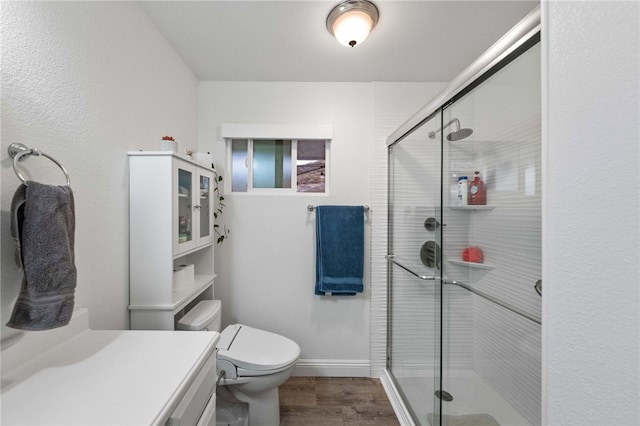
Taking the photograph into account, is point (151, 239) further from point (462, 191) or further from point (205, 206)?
point (462, 191)

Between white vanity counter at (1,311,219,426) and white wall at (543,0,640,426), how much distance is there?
2.75 feet

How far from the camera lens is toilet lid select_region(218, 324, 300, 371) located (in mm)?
1303

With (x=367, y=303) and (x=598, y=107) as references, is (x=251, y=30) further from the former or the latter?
(x=367, y=303)

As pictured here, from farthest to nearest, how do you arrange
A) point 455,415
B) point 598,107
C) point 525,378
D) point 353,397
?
point 353,397 < point 455,415 < point 525,378 < point 598,107

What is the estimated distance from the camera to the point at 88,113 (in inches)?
37.9

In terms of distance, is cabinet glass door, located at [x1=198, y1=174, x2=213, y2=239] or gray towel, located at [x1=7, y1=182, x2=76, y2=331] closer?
gray towel, located at [x1=7, y1=182, x2=76, y2=331]

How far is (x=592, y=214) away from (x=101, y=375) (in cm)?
118

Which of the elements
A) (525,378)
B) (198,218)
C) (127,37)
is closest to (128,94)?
(127,37)

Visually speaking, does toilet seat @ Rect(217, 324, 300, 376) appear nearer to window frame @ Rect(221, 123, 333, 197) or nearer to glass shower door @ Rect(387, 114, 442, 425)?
glass shower door @ Rect(387, 114, 442, 425)

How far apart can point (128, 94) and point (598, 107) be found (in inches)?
63.1

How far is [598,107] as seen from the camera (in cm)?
43

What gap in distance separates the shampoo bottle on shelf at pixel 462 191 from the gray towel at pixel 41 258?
1457 mm

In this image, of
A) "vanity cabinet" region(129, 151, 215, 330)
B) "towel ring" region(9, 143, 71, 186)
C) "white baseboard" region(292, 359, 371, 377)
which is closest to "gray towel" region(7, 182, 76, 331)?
"towel ring" region(9, 143, 71, 186)

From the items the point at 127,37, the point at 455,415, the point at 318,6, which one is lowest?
the point at 455,415
